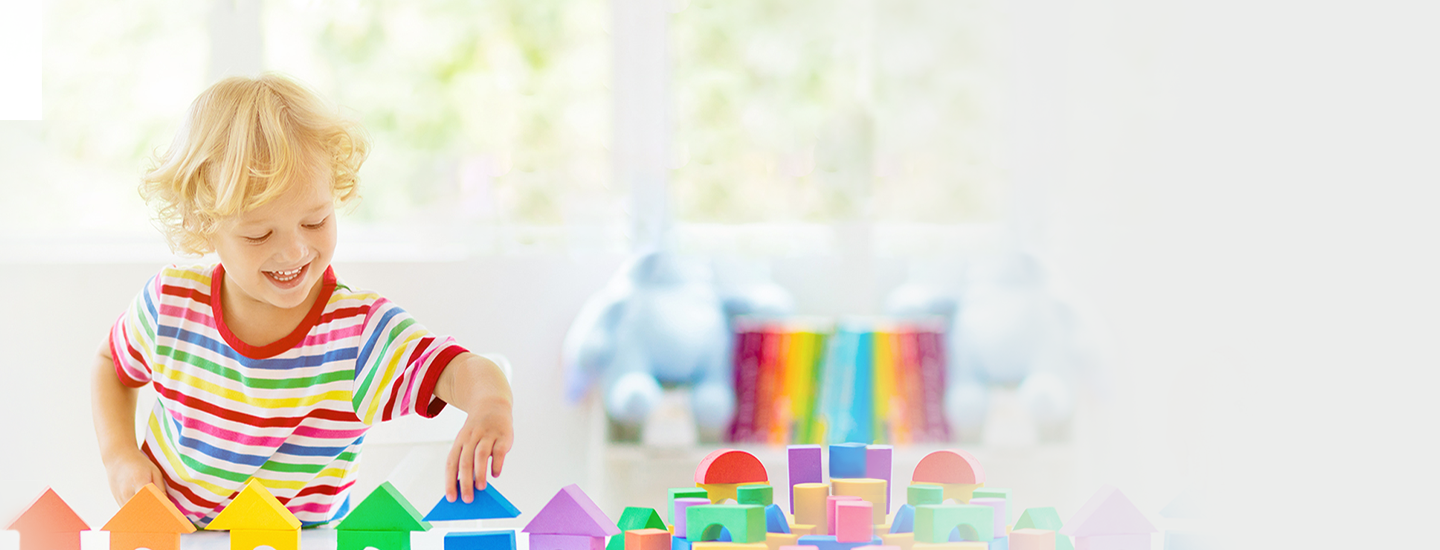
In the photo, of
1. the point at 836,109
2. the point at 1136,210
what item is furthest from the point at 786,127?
the point at 1136,210

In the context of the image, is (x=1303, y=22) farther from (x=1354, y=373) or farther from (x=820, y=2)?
(x=820, y=2)

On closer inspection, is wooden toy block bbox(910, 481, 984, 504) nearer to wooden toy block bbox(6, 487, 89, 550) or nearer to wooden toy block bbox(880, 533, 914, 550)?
wooden toy block bbox(880, 533, 914, 550)

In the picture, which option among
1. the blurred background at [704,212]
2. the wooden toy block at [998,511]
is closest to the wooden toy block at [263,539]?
the wooden toy block at [998,511]

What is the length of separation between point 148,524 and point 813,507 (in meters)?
0.33

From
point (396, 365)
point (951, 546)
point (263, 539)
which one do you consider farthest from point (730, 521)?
point (396, 365)

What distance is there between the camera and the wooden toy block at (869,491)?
516 mm

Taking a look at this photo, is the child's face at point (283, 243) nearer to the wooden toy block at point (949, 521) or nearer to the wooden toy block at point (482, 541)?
the wooden toy block at point (482, 541)

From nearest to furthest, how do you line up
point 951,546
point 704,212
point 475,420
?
point 951,546 < point 475,420 < point 704,212

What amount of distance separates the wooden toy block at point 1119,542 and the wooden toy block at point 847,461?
0.39 ft

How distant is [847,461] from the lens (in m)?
0.54

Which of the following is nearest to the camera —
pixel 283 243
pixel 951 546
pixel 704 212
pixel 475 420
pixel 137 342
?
pixel 951 546

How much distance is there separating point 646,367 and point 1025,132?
720mm

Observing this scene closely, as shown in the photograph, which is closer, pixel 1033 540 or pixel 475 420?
pixel 1033 540

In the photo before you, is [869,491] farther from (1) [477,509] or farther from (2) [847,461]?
(1) [477,509]
